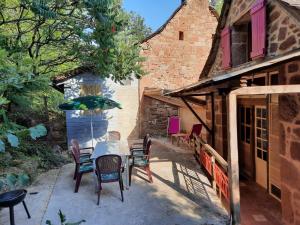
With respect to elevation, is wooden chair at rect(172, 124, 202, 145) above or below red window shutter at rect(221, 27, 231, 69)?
below

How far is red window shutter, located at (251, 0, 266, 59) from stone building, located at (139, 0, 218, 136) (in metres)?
8.17

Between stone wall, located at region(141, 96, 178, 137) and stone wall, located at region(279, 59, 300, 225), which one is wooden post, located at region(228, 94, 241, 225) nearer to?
stone wall, located at region(279, 59, 300, 225)

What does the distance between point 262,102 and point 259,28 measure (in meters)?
2.03

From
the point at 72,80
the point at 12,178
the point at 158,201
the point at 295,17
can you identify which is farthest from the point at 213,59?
the point at 12,178

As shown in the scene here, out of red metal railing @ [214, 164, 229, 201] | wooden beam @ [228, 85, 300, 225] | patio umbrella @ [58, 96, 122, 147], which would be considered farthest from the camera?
patio umbrella @ [58, 96, 122, 147]

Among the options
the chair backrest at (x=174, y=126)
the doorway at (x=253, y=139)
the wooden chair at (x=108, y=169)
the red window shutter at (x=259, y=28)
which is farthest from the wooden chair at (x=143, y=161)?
the chair backrest at (x=174, y=126)

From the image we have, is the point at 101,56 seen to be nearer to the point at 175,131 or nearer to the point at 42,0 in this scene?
the point at 42,0

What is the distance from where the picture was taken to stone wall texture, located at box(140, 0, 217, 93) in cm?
1457

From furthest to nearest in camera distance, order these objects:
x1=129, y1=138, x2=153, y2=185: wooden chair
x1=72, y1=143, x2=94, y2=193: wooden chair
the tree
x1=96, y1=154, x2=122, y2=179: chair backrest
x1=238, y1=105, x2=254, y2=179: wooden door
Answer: x1=238, y1=105, x2=254, y2=179: wooden door → x1=129, y1=138, x2=153, y2=185: wooden chair → x1=72, y1=143, x2=94, y2=193: wooden chair → the tree → x1=96, y1=154, x2=122, y2=179: chair backrest

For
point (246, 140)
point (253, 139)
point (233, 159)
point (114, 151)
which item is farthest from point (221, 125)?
point (233, 159)

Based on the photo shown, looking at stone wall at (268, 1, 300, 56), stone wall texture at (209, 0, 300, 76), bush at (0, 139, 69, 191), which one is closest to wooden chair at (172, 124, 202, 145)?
bush at (0, 139, 69, 191)

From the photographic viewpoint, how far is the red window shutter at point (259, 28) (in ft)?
18.6

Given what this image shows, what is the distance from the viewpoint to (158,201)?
5918mm

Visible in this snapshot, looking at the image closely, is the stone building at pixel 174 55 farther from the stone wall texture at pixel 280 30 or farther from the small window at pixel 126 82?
the stone wall texture at pixel 280 30
